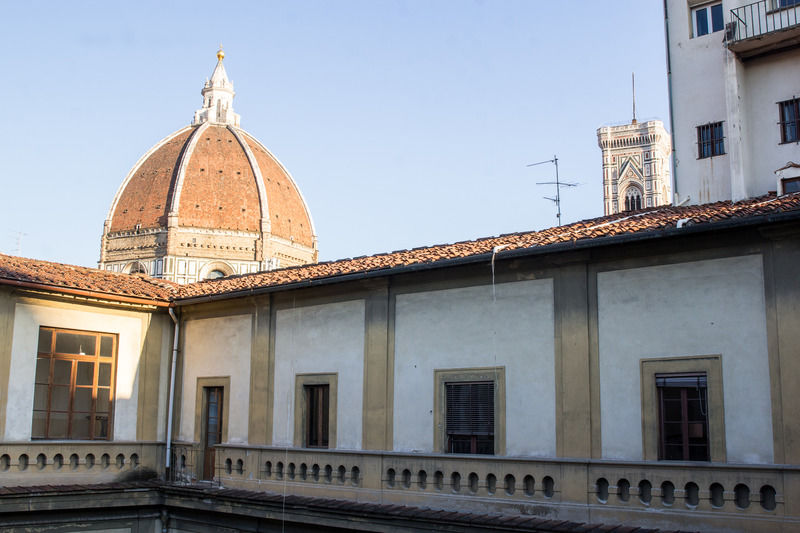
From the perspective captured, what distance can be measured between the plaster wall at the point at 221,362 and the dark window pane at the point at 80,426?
203 centimetres

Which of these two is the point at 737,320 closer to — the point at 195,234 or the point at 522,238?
the point at 522,238

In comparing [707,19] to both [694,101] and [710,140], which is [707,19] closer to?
[694,101]

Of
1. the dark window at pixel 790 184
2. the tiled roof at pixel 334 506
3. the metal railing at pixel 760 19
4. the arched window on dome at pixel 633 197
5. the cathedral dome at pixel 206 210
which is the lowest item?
the tiled roof at pixel 334 506

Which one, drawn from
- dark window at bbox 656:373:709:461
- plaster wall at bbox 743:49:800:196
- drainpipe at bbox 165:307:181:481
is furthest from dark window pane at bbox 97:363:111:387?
plaster wall at bbox 743:49:800:196

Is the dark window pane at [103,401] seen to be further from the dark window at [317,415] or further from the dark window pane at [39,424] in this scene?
the dark window at [317,415]

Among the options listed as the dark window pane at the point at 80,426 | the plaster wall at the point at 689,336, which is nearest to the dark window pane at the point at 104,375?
the dark window pane at the point at 80,426

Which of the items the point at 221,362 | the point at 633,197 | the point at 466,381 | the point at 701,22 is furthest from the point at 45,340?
the point at 633,197

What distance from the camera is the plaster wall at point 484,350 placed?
13773mm

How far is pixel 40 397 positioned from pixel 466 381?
30.4 ft

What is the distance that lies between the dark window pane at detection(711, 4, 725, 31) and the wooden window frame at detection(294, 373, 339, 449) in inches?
445

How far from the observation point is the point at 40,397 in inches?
712

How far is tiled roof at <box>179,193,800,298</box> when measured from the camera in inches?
496

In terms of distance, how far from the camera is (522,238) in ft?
52.6

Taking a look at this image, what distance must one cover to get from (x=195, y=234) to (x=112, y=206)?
31.6 feet
